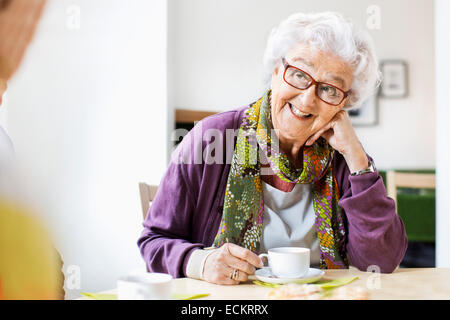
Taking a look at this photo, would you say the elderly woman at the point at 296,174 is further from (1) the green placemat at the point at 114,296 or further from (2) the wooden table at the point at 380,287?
(1) the green placemat at the point at 114,296

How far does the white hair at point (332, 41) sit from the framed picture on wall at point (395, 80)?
397cm

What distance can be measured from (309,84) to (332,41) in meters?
0.12

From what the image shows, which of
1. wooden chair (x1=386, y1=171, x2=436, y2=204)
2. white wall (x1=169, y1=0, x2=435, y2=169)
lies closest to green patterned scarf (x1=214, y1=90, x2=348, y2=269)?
wooden chair (x1=386, y1=171, x2=436, y2=204)

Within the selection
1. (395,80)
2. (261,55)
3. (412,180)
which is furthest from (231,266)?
(395,80)

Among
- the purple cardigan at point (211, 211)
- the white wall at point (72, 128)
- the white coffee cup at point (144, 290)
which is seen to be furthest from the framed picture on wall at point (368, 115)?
the white coffee cup at point (144, 290)

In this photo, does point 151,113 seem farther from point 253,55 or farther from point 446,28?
point 253,55

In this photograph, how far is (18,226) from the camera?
457mm

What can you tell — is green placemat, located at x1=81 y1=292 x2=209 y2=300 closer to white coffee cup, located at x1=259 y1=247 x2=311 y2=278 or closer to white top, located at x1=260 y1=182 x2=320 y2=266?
white coffee cup, located at x1=259 y1=247 x2=311 y2=278

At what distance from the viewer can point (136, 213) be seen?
1.68 meters

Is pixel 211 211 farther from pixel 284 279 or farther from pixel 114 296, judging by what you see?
pixel 114 296

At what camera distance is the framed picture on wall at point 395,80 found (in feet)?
16.4

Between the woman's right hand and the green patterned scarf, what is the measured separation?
0.26m

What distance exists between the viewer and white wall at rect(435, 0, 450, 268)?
197 cm
